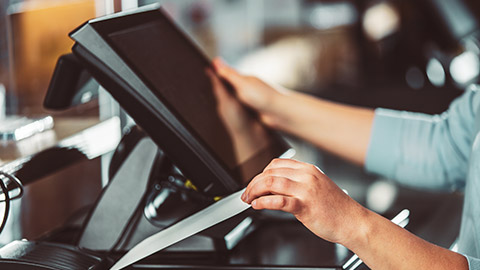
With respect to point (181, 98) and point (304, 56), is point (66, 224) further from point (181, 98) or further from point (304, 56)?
point (304, 56)

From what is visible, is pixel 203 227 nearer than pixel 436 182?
Yes

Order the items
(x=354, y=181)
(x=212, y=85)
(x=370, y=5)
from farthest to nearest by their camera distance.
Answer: (x=370, y=5)
(x=354, y=181)
(x=212, y=85)

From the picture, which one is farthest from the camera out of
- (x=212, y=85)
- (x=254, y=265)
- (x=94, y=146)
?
(x=94, y=146)

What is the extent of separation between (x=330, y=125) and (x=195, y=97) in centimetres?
38

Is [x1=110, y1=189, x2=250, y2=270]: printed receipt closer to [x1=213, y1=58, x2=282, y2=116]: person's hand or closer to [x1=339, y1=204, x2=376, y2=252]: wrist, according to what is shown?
[x1=339, y1=204, x2=376, y2=252]: wrist

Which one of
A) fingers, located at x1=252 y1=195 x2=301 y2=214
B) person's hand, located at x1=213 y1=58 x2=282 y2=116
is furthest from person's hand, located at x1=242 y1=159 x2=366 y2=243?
person's hand, located at x1=213 y1=58 x2=282 y2=116

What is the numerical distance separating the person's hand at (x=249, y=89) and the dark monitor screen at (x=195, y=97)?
46 mm

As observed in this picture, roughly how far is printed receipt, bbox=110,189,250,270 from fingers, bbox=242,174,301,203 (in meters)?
0.02

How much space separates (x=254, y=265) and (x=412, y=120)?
0.51 m

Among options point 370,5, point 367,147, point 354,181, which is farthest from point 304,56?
point 367,147

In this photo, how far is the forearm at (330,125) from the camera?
3.52 ft

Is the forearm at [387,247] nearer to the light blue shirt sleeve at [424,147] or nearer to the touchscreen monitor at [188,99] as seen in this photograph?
the touchscreen monitor at [188,99]

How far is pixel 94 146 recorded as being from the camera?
102 cm

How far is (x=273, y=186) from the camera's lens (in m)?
0.56
